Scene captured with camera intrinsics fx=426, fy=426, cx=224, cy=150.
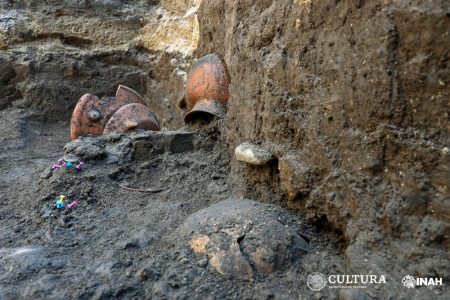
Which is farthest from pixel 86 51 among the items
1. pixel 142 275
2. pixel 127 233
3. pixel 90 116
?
pixel 142 275

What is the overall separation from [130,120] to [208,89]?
23.6 inches

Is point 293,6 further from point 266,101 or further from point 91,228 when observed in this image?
point 91,228

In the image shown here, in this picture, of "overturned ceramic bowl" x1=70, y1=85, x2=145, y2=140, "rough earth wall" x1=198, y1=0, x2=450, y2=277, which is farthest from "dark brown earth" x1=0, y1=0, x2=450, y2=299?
"overturned ceramic bowl" x1=70, y1=85, x2=145, y2=140

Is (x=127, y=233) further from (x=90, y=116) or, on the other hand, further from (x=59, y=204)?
(x=90, y=116)

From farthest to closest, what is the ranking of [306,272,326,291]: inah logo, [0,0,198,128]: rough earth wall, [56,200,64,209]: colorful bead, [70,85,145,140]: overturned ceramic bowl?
[0,0,198,128]: rough earth wall
[70,85,145,140]: overturned ceramic bowl
[56,200,64,209]: colorful bead
[306,272,326,291]: inah logo

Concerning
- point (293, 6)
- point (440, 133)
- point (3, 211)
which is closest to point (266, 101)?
point (293, 6)

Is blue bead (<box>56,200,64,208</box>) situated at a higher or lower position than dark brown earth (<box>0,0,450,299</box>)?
lower

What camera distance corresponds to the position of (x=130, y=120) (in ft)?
9.34

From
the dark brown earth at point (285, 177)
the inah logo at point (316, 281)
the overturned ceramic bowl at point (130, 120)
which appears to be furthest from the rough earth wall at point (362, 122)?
the overturned ceramic bowl at point (130, 120)

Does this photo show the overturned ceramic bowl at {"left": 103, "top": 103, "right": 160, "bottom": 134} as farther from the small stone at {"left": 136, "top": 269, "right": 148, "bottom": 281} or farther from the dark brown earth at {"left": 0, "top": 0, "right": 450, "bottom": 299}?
the small stone at {"left": 136, "top": 269, "right": 148, "bottom": 281}

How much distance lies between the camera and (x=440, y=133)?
3.69ft

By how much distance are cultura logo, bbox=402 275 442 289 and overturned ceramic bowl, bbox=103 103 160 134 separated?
2.04m

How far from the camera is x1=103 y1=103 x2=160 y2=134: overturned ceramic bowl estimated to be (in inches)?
111

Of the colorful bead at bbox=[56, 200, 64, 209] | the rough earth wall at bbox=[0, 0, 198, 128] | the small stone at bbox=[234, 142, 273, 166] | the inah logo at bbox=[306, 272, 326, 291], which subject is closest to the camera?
the inah logo at bbox=[306, 272, 326, 291]
